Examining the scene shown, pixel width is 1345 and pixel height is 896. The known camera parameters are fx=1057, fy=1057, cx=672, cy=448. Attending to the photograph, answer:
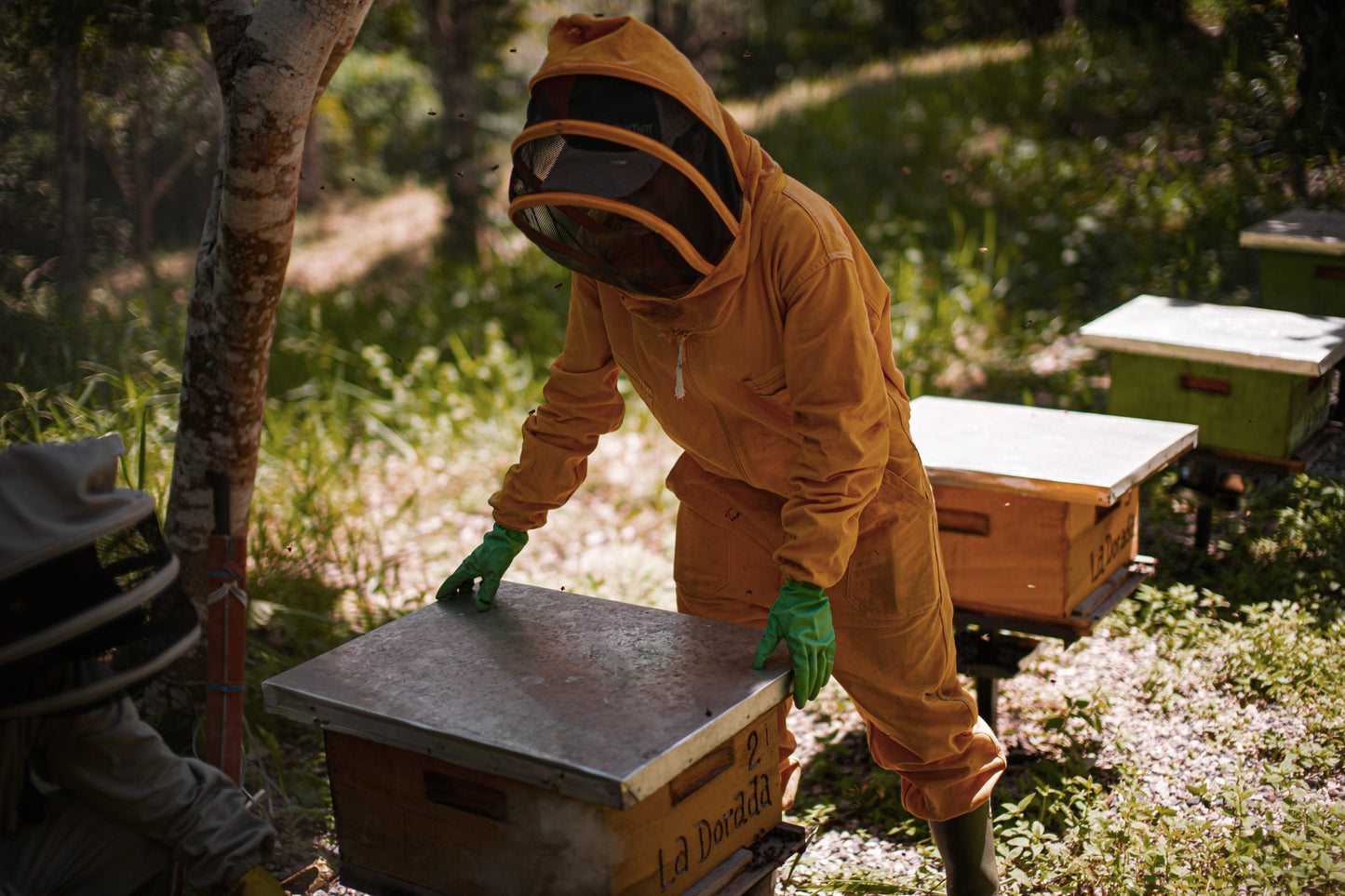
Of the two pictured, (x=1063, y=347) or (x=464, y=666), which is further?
(x=1063, y=347)

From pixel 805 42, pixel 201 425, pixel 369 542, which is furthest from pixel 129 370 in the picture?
pixel 805 42

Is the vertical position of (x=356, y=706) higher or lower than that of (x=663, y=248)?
lower

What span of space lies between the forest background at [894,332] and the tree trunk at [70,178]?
0.02m

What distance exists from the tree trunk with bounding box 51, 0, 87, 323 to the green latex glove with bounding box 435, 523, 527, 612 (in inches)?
113

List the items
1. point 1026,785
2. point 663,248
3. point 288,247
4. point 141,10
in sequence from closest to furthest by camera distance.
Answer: point 663,248 → point 288,247 → point 1026,785 → point 141,10

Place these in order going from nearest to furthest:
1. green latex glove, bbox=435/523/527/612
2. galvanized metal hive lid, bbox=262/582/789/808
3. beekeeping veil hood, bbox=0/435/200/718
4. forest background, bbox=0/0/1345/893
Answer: beekeeping veil hood, bbox=0/435/200/718
galvanized metal hive lid, bbox=262/582/789/808
green latex glove, bbox=435/523/527/612
forest background, bbox=0/0/1345/893

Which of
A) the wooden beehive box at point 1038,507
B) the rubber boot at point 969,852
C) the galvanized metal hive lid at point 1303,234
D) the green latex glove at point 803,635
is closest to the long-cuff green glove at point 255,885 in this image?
the green latex glove at point 803,635

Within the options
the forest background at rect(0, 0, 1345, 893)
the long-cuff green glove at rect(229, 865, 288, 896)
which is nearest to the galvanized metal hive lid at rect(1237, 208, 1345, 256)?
the forest background at rect(0, 0, 1345, 893)

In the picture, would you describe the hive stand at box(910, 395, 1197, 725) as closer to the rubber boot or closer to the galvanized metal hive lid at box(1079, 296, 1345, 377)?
the galvanized metal hive lid at box(1079, 296, 1345, 377)

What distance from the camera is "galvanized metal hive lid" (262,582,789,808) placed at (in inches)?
65.9

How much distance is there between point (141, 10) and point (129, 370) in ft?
5.67

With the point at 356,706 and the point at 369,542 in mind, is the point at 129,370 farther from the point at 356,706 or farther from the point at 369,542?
the point at 356,706

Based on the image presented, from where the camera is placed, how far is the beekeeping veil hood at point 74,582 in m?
1.55

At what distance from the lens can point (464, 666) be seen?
2.05 meters
